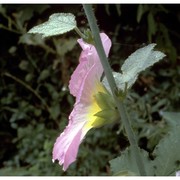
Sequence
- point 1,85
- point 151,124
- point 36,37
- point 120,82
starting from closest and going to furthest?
point 120,82, point 151,124, point 36,37, point 1,85

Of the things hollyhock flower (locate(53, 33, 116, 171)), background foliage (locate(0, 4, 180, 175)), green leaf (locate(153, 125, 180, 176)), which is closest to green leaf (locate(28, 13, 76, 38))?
hollyhock flower (locate(53, 33, 116, 171))

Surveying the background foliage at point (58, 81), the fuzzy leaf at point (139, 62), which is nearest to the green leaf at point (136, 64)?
the fuzzy leaf at point (139, 62)

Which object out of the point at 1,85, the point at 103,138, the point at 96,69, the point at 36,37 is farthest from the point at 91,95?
the point at 1,85

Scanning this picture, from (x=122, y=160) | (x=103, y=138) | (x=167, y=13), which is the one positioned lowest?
(x=103, y=138)

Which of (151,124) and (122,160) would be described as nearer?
(122,160)

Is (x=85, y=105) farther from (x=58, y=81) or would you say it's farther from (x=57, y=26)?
(x=58, y=81)

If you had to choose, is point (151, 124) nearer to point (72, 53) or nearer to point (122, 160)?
point (72, 53)
